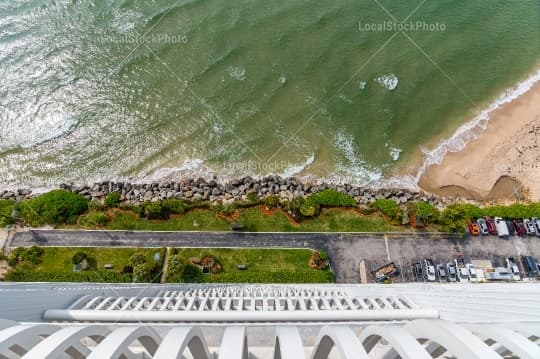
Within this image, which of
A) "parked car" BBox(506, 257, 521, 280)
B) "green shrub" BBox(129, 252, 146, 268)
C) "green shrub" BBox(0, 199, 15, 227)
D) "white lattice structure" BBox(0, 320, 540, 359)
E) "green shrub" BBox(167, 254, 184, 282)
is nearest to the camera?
"white lattice structure" BBox(0, 320, 540, 359)

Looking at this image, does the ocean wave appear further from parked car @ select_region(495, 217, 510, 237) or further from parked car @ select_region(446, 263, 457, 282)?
parked car @ select_region(446, 263, 457, 282)

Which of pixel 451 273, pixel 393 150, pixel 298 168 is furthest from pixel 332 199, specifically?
pixel 451 273

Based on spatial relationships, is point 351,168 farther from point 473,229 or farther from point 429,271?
point 473,229

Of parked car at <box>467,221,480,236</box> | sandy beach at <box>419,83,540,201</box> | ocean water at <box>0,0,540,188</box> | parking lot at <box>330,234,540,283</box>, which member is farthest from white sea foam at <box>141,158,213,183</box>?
parked car at <box>467,221,480,236</box>

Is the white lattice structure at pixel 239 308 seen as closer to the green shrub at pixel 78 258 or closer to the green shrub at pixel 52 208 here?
the green shrub at pixel 78 258

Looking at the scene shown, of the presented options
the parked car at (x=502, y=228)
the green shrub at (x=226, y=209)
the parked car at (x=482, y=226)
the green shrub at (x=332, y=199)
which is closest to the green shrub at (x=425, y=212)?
the parked car at (x=482, y=226)

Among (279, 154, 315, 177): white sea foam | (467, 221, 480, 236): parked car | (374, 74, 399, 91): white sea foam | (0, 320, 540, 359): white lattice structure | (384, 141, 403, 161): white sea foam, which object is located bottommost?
(0, 320, 540, 359): white lattice structure

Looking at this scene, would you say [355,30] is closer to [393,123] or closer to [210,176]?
[393,123]

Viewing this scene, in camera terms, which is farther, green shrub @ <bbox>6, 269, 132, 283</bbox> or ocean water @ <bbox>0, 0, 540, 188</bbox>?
ocean water @ <bbox>0, 0, 540, 188</bbox>
